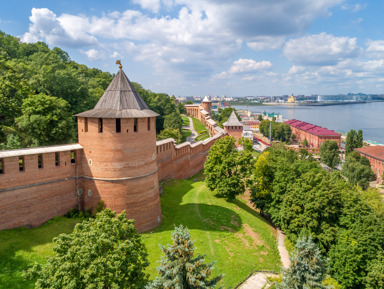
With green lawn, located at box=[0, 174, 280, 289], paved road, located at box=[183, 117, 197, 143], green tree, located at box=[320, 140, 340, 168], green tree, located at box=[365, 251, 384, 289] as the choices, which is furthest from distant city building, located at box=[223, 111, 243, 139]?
green tree, located at box=[365, 251, 384, 289]

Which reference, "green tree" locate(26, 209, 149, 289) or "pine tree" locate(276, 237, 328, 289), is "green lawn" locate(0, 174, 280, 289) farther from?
"pine tree" locate(276, 237, 328, 289)

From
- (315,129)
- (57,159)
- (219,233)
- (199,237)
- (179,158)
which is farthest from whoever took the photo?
(315,129)

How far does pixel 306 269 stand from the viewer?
1097cm

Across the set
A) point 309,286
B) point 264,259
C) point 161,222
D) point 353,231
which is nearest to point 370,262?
point 353,231

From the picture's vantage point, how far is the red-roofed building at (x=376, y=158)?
2384 inches

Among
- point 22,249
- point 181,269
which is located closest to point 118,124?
point 22,249

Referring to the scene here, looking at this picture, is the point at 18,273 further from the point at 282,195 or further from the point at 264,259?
the point at 282,195

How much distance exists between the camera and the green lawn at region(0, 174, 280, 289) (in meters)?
13.3

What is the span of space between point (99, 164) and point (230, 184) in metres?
13.1

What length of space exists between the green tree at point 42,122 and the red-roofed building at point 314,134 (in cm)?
8115

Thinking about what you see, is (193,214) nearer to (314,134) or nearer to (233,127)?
(233,127)

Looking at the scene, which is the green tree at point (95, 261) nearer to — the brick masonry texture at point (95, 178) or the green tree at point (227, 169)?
the brick masonry texture at point (95, 178)

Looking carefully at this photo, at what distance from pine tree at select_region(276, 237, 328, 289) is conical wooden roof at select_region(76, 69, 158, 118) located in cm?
1101

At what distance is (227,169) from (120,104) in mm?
12865
